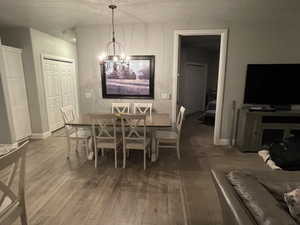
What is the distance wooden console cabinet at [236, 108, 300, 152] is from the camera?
3414 millimetres

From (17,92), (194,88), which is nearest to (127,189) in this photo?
(17,92)

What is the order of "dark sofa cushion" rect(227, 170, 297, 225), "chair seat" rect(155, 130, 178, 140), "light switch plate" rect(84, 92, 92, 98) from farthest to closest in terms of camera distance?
"light switch plate" rect(84, 92, 92, 98) → "chair seat" rect(155, 130, 178, 140) → "dark sofa cushion" rect(227, 170, 297, 225)

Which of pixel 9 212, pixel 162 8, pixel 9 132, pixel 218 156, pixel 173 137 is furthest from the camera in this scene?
pixel 9 132

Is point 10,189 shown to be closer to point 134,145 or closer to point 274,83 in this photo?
point 134,145

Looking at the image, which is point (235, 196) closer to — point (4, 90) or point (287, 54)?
point (287, 54)

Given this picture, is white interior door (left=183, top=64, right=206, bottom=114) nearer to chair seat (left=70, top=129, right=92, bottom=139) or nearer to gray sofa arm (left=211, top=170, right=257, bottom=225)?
chair seat (left=70, top=129, right=92, bottom=139)

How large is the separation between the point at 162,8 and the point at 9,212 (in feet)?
10.5

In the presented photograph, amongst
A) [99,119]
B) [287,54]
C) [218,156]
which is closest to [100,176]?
[99,119]

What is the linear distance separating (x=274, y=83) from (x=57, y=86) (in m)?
5.22

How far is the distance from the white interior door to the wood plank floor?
336 cm

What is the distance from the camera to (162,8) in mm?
2986

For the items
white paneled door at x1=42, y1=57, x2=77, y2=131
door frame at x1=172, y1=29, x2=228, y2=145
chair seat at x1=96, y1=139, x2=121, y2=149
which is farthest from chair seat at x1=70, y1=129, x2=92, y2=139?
door frame at x1=172, y1=29, x2=228, y2=145

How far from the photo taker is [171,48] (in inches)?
148

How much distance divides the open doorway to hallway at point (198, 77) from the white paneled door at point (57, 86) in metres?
3.57
